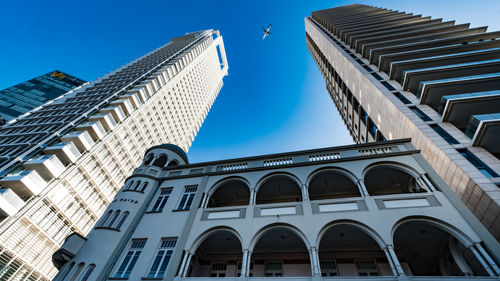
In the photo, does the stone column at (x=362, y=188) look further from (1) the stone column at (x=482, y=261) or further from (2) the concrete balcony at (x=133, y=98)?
(2) the concrete balcony at (x=133, y=98)

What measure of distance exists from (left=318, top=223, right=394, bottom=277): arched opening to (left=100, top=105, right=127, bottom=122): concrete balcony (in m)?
38.6

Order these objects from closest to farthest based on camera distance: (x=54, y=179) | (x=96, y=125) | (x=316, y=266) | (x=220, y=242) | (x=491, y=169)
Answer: (x=316, y=266)
(x=491, y=169)
(x=220, y=242)
(x=54, y=179)
(x=96, y=125)

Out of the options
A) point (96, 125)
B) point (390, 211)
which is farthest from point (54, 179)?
point (390, 211)

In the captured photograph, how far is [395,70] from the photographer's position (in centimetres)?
2288

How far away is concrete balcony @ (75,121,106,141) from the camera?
107ft

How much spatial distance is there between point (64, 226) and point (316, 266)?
32579mm

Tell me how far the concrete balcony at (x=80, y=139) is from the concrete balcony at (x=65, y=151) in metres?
1.08

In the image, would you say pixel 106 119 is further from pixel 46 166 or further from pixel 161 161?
pixel 161 161

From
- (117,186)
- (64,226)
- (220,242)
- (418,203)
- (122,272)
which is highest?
(117,186)

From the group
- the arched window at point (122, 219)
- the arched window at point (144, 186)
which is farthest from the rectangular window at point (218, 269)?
the arched window at point (144, 186)

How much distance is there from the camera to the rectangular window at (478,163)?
11.4 meters

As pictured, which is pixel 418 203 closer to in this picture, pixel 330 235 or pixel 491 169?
pixel 491 169

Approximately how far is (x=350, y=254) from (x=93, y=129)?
37220 mm

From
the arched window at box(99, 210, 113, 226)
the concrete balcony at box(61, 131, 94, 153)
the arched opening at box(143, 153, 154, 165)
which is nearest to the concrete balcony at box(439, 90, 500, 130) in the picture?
the arched opening at box(143, 153, 154, 165)
